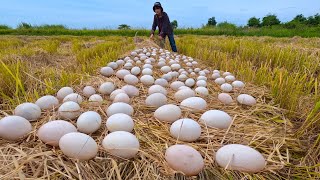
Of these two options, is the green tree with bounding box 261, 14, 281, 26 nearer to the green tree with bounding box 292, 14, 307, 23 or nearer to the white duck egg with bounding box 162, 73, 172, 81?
the green tree with bounding box 292, 14, 307, 23

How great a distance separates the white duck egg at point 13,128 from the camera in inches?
48.6

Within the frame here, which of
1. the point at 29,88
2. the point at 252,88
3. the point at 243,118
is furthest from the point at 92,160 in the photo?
the point at 252,88

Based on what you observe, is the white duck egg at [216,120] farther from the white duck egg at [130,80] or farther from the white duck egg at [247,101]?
the white duck egg at [130,80]

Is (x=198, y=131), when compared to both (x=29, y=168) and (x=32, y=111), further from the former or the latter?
(x=32, y=111)

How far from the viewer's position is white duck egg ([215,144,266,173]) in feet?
3.72

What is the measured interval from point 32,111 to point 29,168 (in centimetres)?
48

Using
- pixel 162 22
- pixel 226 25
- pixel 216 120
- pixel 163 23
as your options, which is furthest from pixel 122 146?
pixel 226 25

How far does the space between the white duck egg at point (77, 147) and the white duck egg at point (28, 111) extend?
16.7 inches

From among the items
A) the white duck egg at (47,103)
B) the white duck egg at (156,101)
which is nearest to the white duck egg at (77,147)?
the white duck egg at (47,103)

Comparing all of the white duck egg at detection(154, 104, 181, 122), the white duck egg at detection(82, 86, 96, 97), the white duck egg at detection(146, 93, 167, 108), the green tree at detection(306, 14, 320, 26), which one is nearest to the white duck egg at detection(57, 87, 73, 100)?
the white duck egg at detection(82, 86, 96, 97)

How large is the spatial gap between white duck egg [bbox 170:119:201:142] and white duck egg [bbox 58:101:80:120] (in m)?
0.53

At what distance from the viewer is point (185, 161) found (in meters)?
1.08

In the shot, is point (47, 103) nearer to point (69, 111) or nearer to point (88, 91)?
point (69, 111)

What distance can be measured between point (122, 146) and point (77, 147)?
0.57ft
